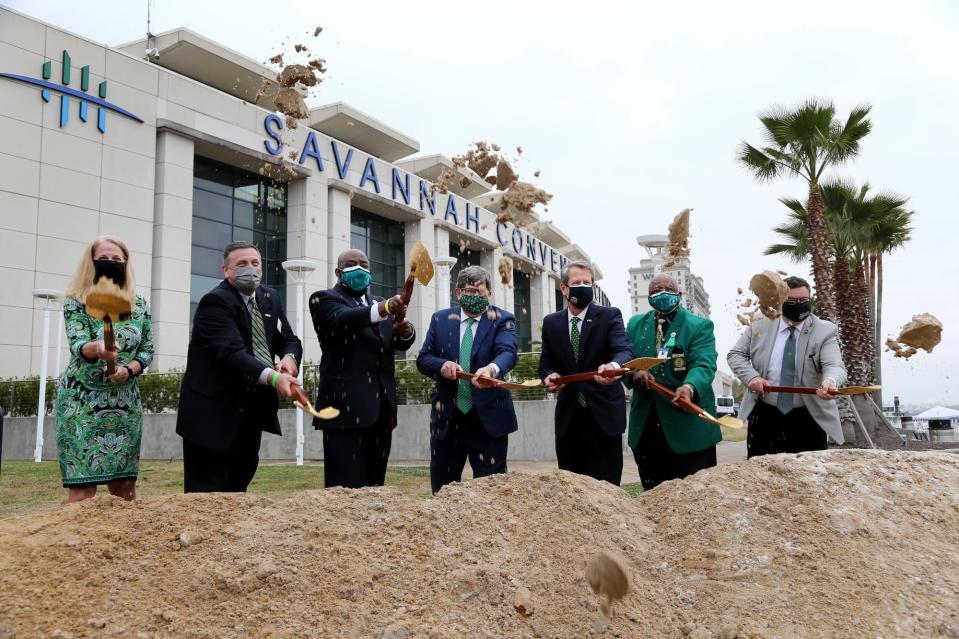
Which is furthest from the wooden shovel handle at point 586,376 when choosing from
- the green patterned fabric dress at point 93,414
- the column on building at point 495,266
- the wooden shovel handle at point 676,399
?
the column on building at point 495,266

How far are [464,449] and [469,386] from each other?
0.37 m

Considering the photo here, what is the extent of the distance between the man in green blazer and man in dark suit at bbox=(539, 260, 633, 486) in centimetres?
18

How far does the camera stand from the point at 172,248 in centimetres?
1773

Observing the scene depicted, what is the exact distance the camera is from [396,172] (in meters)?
23.7

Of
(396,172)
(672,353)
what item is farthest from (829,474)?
(396,172)

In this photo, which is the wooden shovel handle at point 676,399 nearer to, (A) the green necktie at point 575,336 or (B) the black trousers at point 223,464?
(A) the green necktie at point 575,336

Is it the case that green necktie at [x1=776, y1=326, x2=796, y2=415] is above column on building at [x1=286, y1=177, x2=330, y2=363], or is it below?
below

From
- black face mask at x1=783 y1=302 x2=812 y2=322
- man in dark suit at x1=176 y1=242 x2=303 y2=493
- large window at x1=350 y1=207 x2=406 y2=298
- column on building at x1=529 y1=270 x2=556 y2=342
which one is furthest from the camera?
column on building at x1=529 y1=270 x2=556 y2=342

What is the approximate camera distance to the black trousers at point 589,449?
155 inches

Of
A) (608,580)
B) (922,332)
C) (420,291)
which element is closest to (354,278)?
(608,580)

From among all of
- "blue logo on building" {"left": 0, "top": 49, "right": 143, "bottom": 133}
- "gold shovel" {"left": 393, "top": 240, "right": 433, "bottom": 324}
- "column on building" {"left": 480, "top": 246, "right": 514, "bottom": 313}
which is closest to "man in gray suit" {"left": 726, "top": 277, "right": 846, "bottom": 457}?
"gold shovel" {"left": 393, "top": 240, "right": 433, "bottom": 324}

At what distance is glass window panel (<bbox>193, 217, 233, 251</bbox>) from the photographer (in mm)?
19391

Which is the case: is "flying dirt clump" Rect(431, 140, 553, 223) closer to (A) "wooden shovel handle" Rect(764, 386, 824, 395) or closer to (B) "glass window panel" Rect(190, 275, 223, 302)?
(A) "wooden shovel handle" Rect(764, 386, 824, 395)

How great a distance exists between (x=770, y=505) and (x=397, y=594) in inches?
57.6
